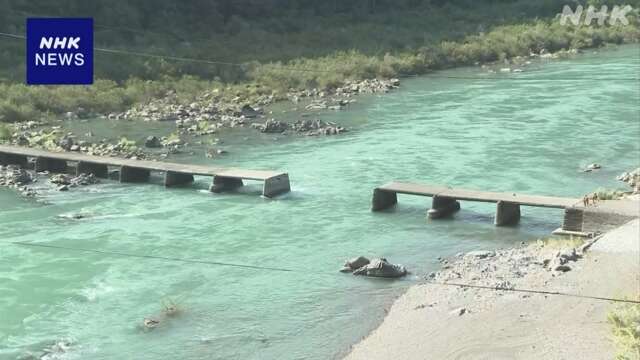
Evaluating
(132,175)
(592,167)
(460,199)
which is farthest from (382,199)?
(132,175)

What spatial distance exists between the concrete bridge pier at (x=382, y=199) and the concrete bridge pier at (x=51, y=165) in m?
7.88

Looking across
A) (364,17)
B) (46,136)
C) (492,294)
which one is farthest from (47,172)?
(364,17)

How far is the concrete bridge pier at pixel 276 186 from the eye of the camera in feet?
58.1

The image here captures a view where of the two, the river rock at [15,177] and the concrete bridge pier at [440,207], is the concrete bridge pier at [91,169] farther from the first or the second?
the concrete bridge pier at [440,207]

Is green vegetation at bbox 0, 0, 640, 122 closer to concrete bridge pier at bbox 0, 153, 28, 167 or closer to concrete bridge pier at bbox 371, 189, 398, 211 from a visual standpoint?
concrete bridge pier at bbox 0, 153, 28, 167

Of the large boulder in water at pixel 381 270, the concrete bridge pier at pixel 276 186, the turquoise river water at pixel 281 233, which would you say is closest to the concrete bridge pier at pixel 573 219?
the turquoise river water at pixel 281 233

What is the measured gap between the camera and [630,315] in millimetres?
9039

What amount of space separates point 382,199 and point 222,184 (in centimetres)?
367

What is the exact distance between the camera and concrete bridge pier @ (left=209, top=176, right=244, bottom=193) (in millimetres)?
18531

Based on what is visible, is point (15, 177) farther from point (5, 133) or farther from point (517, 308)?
point (517, 308)

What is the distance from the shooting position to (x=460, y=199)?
52.7 ft

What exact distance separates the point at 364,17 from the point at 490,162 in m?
35.5

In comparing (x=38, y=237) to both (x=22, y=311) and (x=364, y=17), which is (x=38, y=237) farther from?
(x=364, y=17)

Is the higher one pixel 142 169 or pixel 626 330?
pixel 626 330
